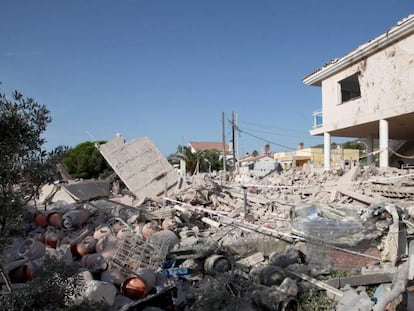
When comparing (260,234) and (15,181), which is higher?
(15,181)

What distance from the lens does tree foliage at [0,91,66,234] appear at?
9.34ft

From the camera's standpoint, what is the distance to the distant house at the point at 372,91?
12.2m

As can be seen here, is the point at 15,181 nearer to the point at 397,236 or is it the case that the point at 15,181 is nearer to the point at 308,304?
the point at 308,304

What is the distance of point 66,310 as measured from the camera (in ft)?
11.0

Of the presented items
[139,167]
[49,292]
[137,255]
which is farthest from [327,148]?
[49,292]

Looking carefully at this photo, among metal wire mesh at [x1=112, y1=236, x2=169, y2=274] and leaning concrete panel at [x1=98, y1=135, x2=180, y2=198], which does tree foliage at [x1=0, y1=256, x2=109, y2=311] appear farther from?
leaning concrete panel at [x1=98, y1=135, x2=180, y2=198]

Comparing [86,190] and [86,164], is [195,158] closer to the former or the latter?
[86,164]

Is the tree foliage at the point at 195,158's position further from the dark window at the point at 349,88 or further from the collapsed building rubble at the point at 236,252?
the collapsed building rubble at the point at 236,252

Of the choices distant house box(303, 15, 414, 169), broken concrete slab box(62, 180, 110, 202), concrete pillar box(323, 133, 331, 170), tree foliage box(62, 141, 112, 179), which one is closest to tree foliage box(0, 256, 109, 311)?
broken concrete slab box(62, 180, 110, 202)

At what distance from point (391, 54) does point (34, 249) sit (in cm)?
1288

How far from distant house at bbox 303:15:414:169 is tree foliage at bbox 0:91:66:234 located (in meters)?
12.1

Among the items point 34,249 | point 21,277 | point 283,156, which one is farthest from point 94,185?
point 283,156

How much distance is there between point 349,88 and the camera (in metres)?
17.0

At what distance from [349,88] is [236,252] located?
520 inches
